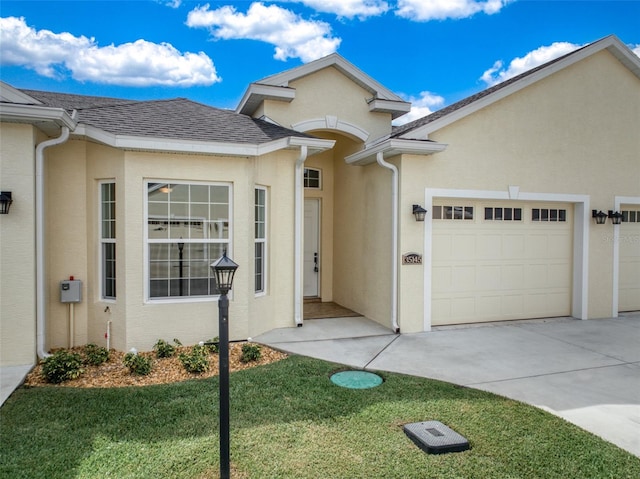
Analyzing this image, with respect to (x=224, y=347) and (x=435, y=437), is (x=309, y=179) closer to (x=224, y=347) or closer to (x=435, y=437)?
(x=435, y=437)

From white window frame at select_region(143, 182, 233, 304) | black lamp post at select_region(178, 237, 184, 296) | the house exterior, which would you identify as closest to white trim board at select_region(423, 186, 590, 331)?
the house exterior

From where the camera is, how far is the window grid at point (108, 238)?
22.8ft

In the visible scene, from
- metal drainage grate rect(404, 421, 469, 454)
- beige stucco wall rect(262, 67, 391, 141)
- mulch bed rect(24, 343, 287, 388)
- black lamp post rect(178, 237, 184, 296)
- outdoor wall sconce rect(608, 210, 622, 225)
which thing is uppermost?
beige stucco wall rect(262, 67, 391, 141)

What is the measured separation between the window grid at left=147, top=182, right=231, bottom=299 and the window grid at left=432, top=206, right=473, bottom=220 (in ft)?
13.7

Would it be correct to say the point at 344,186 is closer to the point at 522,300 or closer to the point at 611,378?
the point at 522,300

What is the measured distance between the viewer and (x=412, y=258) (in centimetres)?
799

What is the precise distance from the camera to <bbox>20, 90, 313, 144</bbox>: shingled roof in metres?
6.73

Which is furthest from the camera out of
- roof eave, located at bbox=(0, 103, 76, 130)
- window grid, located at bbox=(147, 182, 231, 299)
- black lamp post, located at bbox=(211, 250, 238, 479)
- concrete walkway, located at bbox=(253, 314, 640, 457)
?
window grid, located at bbox=(147, 182, 231, 299)

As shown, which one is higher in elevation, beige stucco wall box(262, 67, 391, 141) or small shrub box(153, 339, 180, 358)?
beige stucco wall box(262, 67, 391, 141)

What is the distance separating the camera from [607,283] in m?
9.44

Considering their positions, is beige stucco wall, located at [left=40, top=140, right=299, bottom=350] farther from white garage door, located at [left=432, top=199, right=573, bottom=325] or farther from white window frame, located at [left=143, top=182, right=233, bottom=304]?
white garage door, located at [left=432, top=199, right=573, bottom=325]

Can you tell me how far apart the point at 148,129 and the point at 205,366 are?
3.91 meters

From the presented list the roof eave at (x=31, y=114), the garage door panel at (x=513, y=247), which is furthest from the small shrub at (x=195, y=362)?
the garage door panel at (x=513, y=247)

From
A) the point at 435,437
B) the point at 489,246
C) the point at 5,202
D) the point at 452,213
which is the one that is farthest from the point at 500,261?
the point at 5,202
